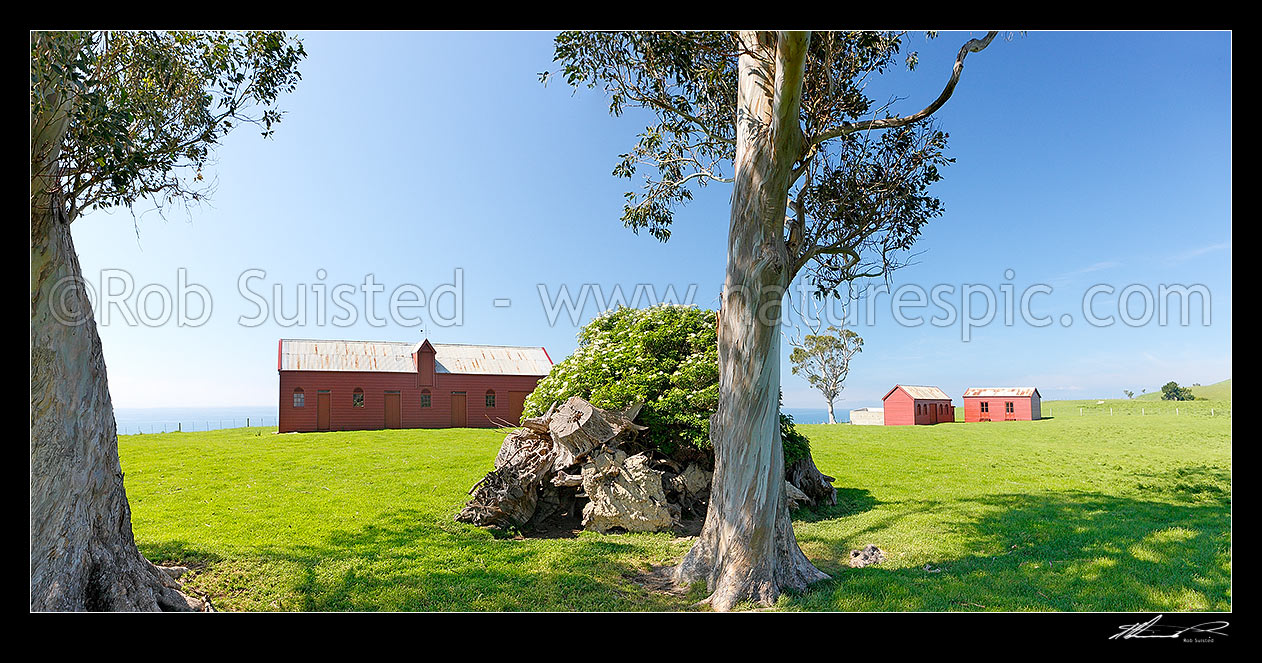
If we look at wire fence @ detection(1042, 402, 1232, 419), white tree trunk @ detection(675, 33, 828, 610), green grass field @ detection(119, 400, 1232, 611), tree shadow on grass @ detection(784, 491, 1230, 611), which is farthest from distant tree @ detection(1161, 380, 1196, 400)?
white tree trunk @ detection(675, 33, 828, 610)

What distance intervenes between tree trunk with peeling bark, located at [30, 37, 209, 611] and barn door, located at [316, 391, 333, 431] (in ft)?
71.9

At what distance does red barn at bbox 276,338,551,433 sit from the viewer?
83.5 ft

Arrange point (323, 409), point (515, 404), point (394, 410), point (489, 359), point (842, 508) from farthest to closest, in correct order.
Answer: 1. point (489, 359)
2. point (515, 404)
3. point (394, 410)
4. point (323, 409)
5. point (842, 508)

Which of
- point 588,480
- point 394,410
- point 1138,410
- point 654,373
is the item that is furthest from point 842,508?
point 1138,410

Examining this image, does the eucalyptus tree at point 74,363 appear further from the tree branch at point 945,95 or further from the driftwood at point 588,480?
the tree branch at point 945,95

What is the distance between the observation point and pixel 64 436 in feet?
16.8

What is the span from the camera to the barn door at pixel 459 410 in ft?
91.8

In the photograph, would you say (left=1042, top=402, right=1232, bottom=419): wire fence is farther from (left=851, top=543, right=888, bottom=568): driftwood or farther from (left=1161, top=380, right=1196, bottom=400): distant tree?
(left=851, top=543, right=888, bottom=568): driftwood

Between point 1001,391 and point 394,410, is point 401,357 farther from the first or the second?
point 1001,391

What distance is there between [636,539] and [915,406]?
3345 cm

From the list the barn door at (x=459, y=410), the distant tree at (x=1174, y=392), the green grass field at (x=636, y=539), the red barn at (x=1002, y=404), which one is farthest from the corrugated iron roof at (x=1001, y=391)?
the barn door at (x=459, y=410)

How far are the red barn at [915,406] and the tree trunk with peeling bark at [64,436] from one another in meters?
38.4
